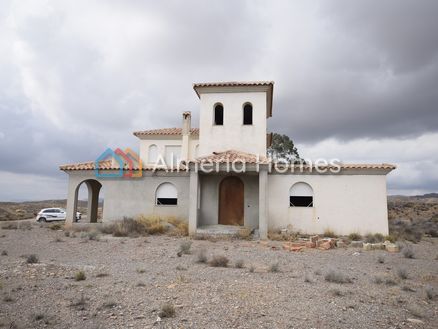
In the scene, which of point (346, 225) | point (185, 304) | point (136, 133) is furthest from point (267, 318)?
point (136, 133)

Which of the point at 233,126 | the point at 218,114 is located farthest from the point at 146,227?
the point at 218,114

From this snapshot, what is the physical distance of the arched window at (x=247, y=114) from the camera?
19084 mm

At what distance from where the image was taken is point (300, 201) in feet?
56.6

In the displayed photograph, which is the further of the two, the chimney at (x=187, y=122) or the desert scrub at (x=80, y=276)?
the chimney at (x=187, y=122)

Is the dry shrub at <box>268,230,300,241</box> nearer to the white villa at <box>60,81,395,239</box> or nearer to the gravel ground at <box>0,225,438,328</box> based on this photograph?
the white villa at <box>60,81,395,239</box>

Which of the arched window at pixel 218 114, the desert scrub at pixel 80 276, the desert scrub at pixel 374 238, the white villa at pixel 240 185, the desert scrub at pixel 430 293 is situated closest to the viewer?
the desert scrub at pixel 430 293

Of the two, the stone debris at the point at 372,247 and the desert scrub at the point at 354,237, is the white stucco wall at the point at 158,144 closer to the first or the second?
the desert scrub at the point at 354,237

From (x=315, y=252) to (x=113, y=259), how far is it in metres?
7.08

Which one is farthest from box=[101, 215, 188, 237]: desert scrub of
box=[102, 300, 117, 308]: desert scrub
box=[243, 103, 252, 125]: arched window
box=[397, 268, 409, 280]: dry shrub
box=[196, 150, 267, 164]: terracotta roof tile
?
box=[102, 300, 117, 308]: desert scrub

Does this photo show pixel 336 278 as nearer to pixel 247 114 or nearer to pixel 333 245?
pixel 333 245

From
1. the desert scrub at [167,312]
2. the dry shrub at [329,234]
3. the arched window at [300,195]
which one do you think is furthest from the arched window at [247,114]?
the desert scrub at [167,312]

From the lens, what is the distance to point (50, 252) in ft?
37.8

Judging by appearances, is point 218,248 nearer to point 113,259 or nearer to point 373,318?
point 113,259

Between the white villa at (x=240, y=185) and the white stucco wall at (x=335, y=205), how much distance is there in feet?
0.16
